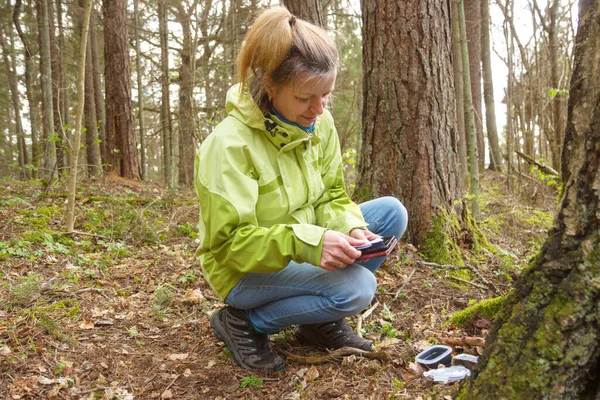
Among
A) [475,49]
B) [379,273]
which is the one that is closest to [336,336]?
[379,273]

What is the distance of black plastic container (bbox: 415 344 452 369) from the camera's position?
205cm

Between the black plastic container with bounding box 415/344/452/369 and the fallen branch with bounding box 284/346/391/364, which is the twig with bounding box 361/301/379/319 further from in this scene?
the black plastic container with bounding box 415/344/452/369

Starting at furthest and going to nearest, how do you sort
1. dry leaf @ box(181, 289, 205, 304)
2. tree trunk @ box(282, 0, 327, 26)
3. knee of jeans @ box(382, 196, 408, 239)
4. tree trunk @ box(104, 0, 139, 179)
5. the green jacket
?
tree trunk @ box(104, 0, 139, 179) → tree trunk @ box(282, 0, 327, 26) → dry leaf @ box(181, 289, 205, 304) → knee of jeans @ box(382, 196, 408, 239) → the green jacket

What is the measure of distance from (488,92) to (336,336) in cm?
887

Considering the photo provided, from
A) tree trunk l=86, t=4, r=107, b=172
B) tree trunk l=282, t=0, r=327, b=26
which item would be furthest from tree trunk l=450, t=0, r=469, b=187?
tree trunk l=86, t=4, r=107, b=172

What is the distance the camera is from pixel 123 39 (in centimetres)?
830

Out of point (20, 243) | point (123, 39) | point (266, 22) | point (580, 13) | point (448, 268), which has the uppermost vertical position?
point (123, 39)

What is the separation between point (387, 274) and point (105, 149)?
7177 mm

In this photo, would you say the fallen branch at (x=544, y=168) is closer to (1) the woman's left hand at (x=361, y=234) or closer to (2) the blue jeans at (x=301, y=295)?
(1) the woman's left hand at (x=361, y=234)

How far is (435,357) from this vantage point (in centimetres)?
214

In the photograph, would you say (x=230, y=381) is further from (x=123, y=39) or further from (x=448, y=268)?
(x=123, y=39)

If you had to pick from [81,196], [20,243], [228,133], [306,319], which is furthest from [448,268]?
[81,196]

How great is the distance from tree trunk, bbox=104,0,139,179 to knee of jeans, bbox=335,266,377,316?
22.5ft

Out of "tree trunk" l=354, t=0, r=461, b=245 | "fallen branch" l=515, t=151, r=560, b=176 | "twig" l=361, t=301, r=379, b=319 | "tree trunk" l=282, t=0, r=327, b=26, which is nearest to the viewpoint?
"twig" l=361, t=301, r=379, b=319
